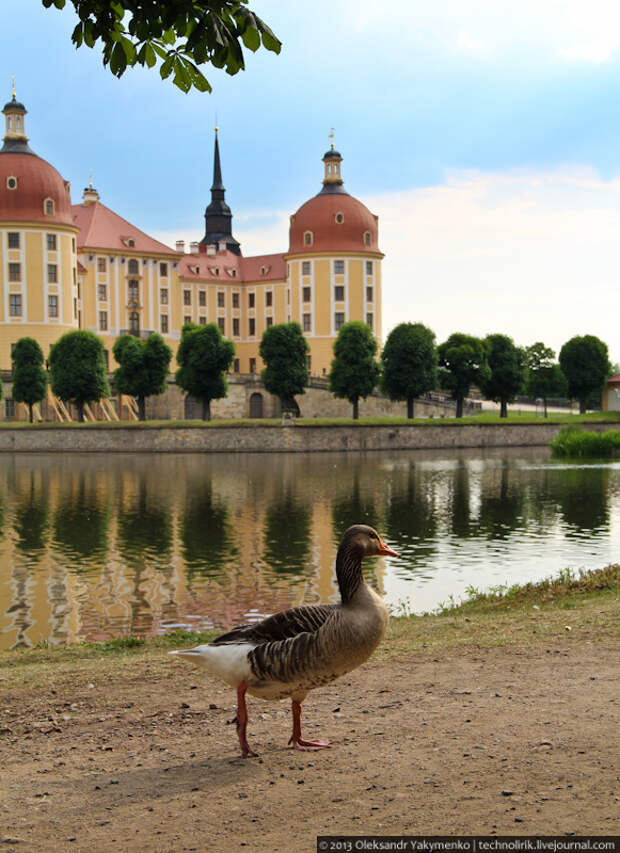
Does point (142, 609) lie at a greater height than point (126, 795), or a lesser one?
lesser

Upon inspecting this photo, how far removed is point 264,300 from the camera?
102 m

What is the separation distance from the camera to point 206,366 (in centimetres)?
7112

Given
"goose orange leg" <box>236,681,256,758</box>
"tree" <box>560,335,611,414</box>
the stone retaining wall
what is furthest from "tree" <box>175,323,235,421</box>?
"goose orange leg" <box>236,681,256,758</box>

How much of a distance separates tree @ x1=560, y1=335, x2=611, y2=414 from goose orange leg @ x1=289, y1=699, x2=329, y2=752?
80.0m

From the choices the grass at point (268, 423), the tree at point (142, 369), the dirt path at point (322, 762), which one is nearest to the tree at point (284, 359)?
the tree at point (142, 369)

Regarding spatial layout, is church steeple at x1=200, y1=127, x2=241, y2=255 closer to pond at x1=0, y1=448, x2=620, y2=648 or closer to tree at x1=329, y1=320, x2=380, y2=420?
tree at x1=329, y1=320, x2=380, y2=420

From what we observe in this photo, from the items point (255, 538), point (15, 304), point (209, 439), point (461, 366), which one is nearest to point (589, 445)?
point (461, 366)

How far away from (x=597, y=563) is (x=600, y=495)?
47.2ft

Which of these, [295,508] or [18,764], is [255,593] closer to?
[18,764]

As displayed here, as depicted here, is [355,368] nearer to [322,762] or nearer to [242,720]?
[242,720]

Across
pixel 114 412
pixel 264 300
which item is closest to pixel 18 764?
pixel 114 412

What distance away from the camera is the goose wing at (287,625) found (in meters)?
5.95

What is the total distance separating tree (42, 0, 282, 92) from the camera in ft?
15.7

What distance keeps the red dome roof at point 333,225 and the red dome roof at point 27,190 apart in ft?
76.7
